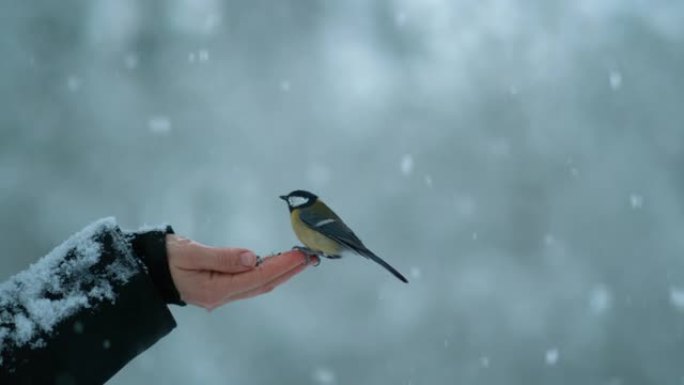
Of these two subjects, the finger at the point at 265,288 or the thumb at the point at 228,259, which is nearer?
the thumb at the point at 228,259

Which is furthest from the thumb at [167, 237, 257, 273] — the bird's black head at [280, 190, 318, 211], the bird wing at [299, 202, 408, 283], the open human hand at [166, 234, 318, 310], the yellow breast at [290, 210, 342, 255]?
the bird's black head at [280, 190, 318, 211]

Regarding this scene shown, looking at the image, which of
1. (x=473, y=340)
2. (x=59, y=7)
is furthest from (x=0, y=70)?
(x=473, y=340)

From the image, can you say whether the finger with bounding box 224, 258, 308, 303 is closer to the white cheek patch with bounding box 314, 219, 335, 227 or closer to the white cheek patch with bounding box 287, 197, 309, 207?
the white cheek patch with bounding box 314, 219, 335, 227

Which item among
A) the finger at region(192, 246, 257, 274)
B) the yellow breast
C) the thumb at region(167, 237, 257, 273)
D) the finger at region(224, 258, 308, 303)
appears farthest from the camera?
the yellow breast

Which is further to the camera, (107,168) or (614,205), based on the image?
(614,205)

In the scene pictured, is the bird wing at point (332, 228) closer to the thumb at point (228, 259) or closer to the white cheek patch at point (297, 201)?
the white cheek patch at point (297, 201)

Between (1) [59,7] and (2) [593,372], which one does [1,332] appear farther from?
(2) [593,372]

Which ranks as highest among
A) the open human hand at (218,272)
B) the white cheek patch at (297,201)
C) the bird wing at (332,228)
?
the white cheek patch at (297,201)

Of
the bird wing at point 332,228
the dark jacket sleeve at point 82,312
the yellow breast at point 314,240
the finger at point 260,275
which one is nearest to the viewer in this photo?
the dark jacket sleeve at point 82,312

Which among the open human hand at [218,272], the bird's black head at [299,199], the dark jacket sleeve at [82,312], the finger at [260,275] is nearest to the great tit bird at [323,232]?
the bird's black head at [299,199]
